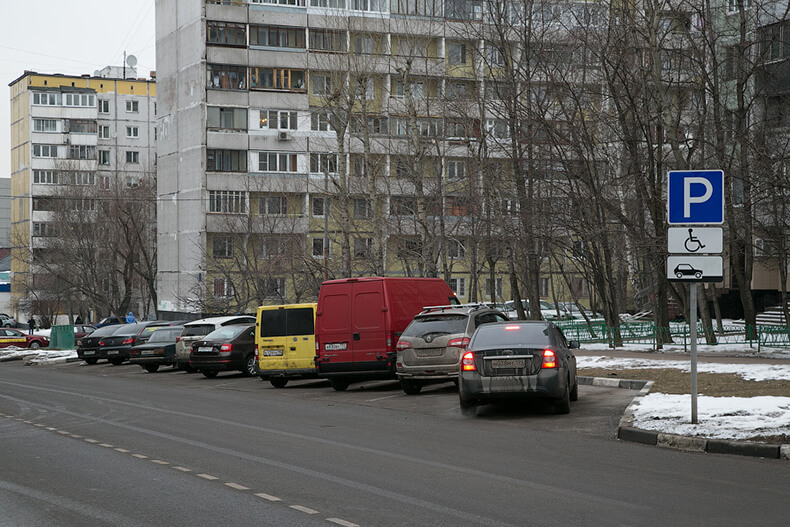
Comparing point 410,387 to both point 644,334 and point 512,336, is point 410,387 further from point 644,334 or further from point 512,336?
point 644,334

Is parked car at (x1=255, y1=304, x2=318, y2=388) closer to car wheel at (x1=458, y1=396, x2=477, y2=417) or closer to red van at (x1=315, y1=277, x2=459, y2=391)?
red van at (x1=315, y1=277, x2=459, y2=391)

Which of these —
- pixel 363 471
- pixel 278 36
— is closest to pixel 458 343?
pixel 363 471

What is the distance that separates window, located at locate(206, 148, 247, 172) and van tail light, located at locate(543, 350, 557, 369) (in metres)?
51.7

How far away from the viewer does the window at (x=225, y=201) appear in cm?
6412

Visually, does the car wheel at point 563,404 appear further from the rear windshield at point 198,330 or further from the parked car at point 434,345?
the rear windshield at point 198,330

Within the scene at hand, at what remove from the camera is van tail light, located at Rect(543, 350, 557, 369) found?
48.4 feet

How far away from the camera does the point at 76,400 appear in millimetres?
19922

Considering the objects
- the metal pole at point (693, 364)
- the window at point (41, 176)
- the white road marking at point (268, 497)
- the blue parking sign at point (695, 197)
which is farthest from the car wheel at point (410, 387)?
the window at point (41, 176)

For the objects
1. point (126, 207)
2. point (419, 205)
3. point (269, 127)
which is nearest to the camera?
point (419, 205)

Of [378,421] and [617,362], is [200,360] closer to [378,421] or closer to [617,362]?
[617,362]

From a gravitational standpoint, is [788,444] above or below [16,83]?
below

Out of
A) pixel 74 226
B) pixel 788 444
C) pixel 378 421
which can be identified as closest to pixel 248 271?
pixel 74 226

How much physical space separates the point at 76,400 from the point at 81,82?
335ft

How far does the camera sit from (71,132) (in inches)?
4375
